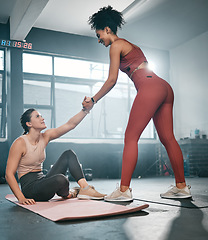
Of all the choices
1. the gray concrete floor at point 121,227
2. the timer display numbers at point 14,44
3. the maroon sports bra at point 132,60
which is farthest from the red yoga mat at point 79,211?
the timer display numbers at point 14,44

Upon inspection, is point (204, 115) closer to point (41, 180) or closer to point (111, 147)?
point (111, 147)

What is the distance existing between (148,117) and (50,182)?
2.78ft

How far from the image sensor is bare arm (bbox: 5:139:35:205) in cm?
194

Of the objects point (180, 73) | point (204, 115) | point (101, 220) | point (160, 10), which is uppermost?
point (160, 10)

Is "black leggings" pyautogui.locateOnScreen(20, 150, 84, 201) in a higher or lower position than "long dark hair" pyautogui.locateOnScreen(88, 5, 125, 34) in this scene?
lower

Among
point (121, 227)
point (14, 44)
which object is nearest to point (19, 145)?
point (121, 227)

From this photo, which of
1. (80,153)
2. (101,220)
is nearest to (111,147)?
(80,153)

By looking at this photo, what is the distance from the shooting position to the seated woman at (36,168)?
2039 mm

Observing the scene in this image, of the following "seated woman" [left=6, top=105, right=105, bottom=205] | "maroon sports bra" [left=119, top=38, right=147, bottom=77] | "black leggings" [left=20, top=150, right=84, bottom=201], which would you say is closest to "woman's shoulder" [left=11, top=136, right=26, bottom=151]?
Answer: "seated woman" [left=6, top=105, right=105, bottom=205]

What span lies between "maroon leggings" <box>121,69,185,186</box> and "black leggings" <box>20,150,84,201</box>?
0.43 m

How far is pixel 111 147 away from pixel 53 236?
16.5 feet

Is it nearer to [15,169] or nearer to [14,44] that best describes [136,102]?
[15,169]

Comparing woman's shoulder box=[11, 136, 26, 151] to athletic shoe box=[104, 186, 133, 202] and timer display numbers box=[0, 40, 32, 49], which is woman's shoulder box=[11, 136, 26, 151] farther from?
timer display numbers box=[0, 40, 32, 49]

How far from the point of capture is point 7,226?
1.39 metres
